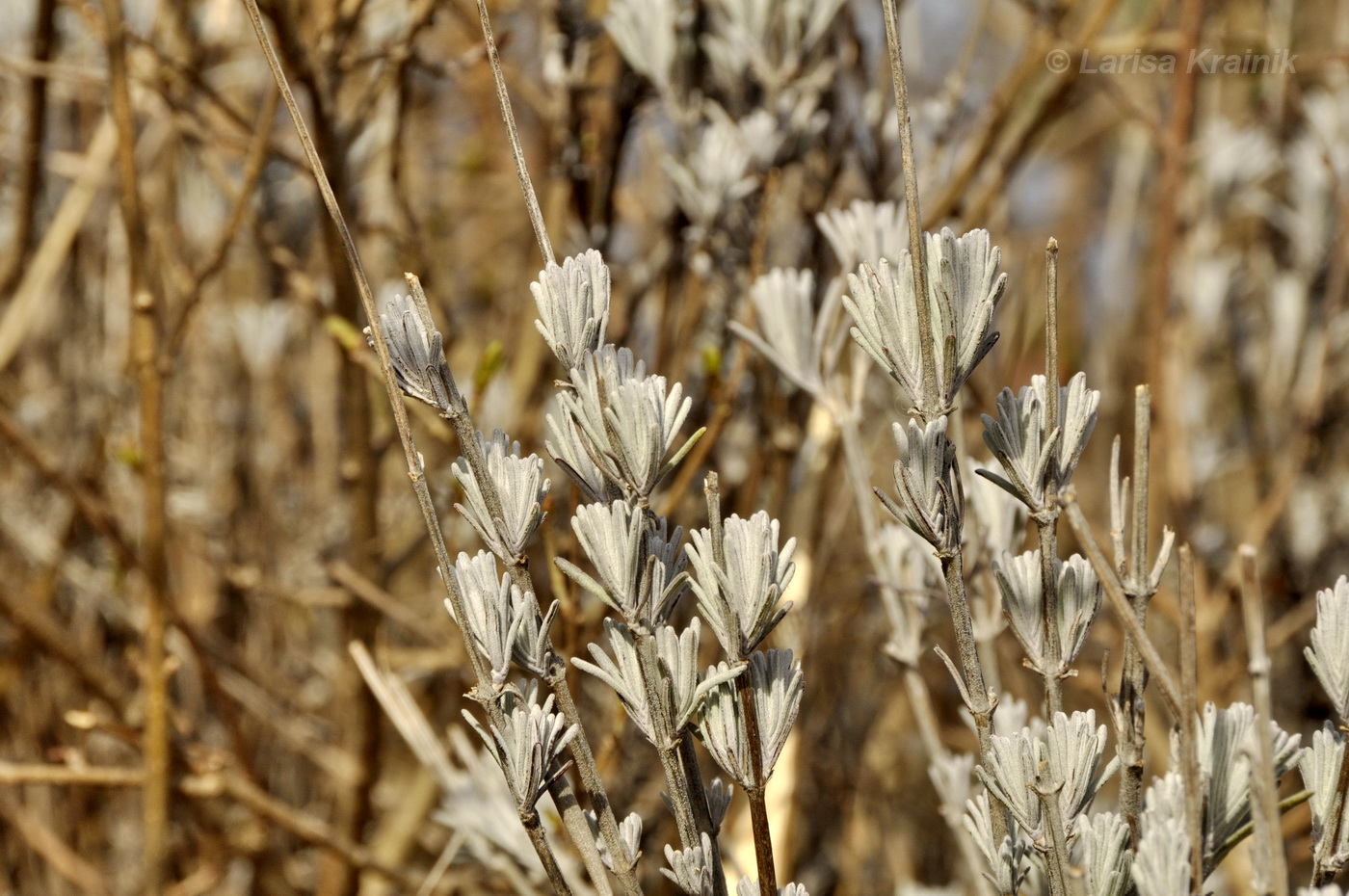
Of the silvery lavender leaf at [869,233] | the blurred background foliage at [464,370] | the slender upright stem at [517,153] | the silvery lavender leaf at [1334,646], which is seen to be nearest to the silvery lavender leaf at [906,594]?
the blurred background foliage at [464,370]

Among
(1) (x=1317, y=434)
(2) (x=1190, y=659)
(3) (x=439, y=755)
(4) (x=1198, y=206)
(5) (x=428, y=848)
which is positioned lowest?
(5) (x=428, y=848)

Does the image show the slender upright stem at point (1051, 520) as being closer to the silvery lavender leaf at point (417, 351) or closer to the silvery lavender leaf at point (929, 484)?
the silvery lavender leaf at point (929, 484)

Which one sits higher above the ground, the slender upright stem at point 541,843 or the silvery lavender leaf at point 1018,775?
the silvery lavender leaf at point 1018,775

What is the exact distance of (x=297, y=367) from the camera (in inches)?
97.9

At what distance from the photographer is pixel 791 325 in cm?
102

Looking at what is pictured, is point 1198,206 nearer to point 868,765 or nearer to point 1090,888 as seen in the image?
point 868,765

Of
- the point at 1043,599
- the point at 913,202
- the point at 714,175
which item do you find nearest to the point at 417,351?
the point at 913,202

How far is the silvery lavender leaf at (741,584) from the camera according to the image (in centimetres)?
59

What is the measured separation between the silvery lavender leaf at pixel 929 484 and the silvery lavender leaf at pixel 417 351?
0.85 feet

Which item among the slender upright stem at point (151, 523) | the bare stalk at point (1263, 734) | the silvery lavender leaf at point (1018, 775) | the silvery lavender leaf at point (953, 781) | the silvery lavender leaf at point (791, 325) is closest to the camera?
the bare stalk at point (1263, 734)

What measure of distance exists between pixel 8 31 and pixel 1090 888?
2.39 meters

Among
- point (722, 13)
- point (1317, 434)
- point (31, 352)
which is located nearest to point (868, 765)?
point (1317, 434)

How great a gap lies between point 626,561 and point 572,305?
5.9 inches

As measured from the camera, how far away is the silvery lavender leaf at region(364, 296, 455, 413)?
59 cm
